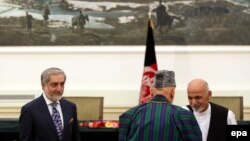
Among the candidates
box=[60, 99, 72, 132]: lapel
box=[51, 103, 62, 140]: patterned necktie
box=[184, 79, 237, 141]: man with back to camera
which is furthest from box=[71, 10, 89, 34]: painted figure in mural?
box=[51, 103, 62, 140]: patterned necktie

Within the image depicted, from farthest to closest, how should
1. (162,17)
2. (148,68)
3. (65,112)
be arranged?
(162,17) → (148,68) → (65,112)

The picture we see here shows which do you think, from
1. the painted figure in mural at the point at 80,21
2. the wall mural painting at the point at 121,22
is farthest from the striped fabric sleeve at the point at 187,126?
the painted figure in mural at the point at 80,21

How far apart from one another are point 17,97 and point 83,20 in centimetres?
186

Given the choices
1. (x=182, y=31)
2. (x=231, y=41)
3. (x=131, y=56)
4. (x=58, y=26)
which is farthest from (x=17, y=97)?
(x=231, y=41)

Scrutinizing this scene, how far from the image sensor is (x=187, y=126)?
3.68m

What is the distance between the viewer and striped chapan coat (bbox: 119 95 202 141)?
3.67 m

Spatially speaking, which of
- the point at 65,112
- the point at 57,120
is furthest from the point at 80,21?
the point at 57,120

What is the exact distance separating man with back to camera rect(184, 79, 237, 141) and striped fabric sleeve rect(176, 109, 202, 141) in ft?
4.74

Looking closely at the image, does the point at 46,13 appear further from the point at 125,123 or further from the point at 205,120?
the point at 125,123

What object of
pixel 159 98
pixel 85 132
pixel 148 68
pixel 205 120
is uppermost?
pixel 159 98

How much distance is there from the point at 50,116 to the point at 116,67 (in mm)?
5050

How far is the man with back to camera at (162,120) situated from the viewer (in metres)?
3.67

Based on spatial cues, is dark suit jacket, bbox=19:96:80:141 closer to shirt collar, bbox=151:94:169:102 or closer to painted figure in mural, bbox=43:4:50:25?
shirt collar, bbox=151:94:169:102

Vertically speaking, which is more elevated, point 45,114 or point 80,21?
point 80,21
